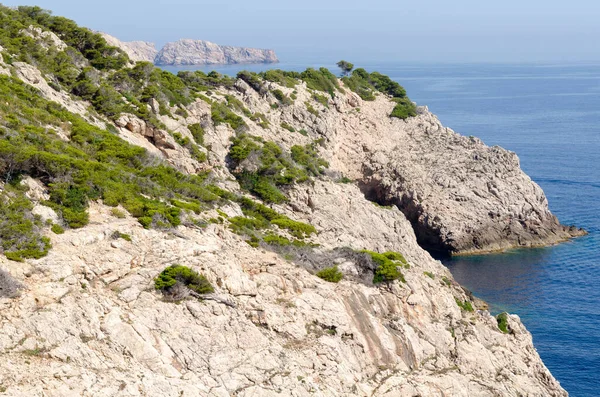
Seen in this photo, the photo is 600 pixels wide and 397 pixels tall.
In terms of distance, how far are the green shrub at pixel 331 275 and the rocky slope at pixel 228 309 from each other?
0.47 metres

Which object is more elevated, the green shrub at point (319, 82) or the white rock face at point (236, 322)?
the green shrub at point (319, 82)

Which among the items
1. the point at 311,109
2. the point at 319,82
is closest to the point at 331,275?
the point at 311,109

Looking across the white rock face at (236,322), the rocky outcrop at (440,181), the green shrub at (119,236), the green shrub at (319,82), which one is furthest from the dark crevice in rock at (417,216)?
the green shrub at (119,236)

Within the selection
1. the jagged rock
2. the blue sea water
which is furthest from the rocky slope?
the blue sea water

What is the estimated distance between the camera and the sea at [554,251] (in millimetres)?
45969

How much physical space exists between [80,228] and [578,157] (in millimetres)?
87843

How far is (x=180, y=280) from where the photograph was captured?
24656 mm

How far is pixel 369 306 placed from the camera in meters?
30.1

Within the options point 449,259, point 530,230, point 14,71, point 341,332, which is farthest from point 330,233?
point 530,230

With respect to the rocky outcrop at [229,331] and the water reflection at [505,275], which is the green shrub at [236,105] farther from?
the water reflection at [505,275]

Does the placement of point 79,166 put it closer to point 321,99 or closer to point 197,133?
point 197,133

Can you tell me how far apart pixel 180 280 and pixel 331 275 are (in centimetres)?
839

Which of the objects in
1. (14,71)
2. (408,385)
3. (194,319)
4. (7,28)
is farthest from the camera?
(7,28)

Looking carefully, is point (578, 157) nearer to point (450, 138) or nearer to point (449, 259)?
point (450, 138)
